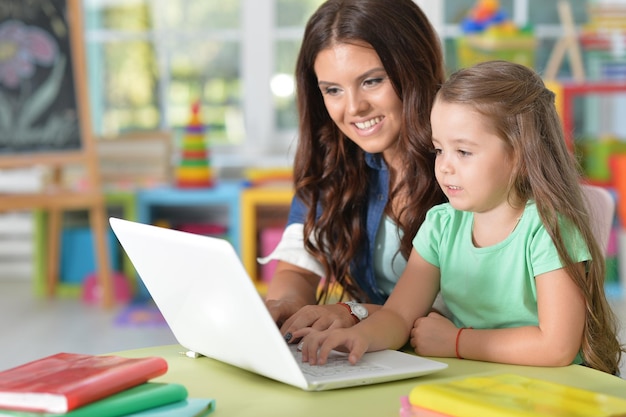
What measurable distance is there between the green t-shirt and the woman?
0.27 meters

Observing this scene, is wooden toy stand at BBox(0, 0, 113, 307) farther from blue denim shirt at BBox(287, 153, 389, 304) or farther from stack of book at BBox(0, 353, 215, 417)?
stack of book at BBox(0, 353, 215, 417)

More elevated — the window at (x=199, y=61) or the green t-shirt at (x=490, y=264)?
the window at (x=199, y=61)

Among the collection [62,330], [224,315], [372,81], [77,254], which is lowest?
[62,330]

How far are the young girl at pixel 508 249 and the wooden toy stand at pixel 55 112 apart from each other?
262 cm

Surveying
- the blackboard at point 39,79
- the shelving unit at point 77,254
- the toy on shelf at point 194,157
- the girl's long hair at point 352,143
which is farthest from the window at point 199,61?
the girl's long hair at point 352,143

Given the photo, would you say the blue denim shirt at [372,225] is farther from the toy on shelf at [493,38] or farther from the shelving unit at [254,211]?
the toy on shelf at [493,38]

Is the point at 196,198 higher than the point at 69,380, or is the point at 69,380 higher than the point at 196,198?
the point at 69,380

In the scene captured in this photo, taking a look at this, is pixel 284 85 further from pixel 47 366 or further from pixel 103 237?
pixel 47 366

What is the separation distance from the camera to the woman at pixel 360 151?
1.60 metres

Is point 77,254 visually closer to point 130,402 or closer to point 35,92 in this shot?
point 35,92

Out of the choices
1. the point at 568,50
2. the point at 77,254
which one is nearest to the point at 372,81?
the point at 77,254

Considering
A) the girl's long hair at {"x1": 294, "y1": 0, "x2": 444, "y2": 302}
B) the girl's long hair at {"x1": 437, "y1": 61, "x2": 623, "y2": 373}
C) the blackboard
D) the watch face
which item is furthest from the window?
the girl's long hair at {"x1": 437, "y1": 61, "x2": 623, "y2": 373}

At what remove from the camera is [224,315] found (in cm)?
103

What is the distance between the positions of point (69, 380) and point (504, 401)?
0.41 m
